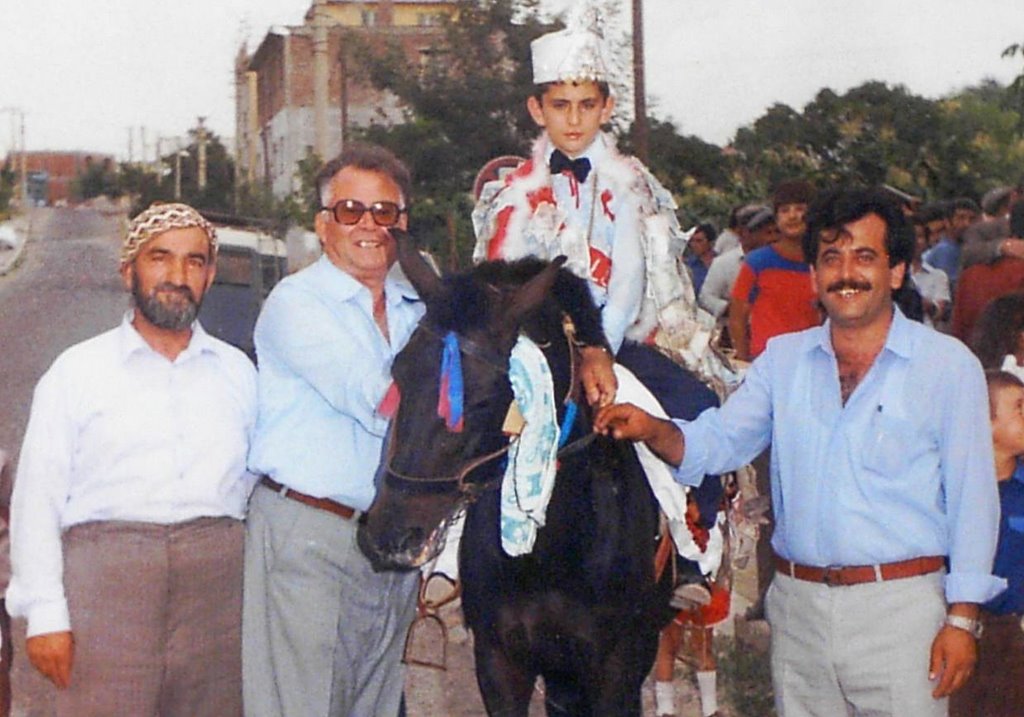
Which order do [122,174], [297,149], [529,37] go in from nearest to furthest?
[529,37]
[297,149]
[122,174]

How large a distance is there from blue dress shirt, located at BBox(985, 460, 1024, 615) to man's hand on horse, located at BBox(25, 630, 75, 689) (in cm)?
267

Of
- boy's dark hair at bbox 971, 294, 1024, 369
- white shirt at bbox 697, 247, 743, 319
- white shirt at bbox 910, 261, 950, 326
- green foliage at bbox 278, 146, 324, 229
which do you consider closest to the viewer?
boy's dark hair at bbox 971, 294, 1024, 369

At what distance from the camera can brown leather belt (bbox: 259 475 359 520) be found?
4254 millimetres

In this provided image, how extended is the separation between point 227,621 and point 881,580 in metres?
1.85

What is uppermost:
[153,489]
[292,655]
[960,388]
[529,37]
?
[529,37]

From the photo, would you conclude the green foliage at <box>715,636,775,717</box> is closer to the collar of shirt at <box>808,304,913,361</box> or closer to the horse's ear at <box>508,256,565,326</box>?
the collar of shirt at <box>808,304,913,361</box>

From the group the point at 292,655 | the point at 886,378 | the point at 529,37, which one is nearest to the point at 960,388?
the point at 886,378

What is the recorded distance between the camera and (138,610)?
4.19m

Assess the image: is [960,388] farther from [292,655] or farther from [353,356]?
[292,655]

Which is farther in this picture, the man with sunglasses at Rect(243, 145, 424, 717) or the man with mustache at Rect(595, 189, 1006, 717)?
the man with sunglasses at Rect(243, 145, 424, 717)

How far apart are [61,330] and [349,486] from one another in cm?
2853

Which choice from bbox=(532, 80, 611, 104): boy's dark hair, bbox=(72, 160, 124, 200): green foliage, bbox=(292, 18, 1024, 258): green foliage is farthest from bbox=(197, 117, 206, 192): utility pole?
bbox=(72, 160, 124, 200): green foliage

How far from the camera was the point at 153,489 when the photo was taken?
421 centimetres

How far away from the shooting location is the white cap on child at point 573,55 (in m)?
5.36
